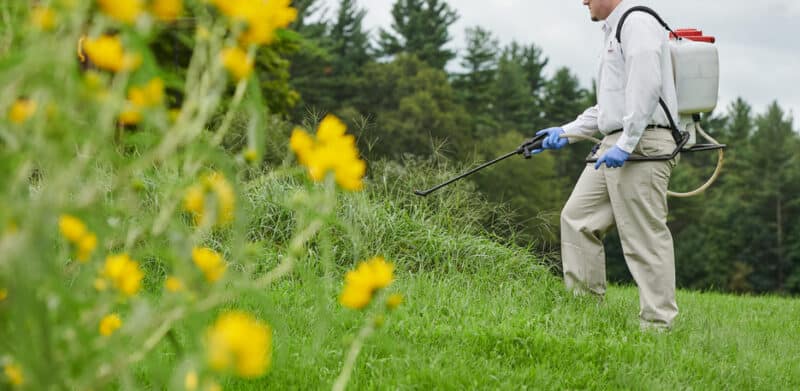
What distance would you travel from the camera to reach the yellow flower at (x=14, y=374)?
100cm

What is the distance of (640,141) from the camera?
4023mm

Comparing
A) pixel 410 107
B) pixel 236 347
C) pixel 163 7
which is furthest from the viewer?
pixel 410 107

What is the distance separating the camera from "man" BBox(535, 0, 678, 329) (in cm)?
385

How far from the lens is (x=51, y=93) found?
0.92 m

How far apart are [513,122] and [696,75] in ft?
133

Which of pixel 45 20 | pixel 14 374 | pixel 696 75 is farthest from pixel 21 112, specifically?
pixel 696 75

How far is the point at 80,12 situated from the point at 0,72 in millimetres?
131

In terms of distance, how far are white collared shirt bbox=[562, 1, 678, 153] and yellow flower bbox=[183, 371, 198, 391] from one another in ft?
10.7

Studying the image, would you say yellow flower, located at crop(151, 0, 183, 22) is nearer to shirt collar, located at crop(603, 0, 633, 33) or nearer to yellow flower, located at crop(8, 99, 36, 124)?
yellow flower, located at crop(8, 99, 36, 124)

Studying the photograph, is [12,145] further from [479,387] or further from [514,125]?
[514,125]

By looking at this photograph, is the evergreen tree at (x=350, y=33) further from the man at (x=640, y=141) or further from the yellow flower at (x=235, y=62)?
the yellow flower at (x=235, y=62)

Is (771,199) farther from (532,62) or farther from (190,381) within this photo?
(190,381)

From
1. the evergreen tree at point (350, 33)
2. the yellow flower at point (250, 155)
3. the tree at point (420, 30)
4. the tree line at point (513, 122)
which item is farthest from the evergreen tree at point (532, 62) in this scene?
the yellow flower at point (250, 155)

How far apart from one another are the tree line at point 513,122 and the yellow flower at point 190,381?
99.0ft
